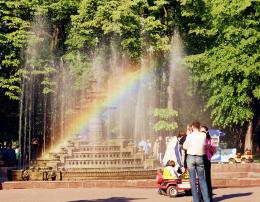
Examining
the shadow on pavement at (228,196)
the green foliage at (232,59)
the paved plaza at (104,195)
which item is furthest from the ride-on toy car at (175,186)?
the green foliage at (232,59)

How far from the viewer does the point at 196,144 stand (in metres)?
12.2

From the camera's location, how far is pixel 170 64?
4325cm

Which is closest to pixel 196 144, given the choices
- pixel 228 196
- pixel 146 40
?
pixel 228 196

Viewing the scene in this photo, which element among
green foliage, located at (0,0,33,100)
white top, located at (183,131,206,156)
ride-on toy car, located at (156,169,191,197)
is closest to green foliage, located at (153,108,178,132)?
green foliage, located at (0,0,33,100)

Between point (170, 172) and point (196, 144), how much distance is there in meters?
4.57

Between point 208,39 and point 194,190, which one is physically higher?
point 208,39

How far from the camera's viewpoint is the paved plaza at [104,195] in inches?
590

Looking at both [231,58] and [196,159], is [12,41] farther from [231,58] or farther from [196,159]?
[196,159]

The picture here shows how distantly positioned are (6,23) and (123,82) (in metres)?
9.65

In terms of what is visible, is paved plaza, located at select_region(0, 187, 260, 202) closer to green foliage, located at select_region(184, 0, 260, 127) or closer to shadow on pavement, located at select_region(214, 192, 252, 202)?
shadow on pavement, located at select_region(214, 192, 252, 202)

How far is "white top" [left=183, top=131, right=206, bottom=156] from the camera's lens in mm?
12203

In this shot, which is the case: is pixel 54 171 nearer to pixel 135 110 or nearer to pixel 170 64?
pixel 170 64

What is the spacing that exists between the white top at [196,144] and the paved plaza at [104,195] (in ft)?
8.97

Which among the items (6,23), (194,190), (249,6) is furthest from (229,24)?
(194,190)
